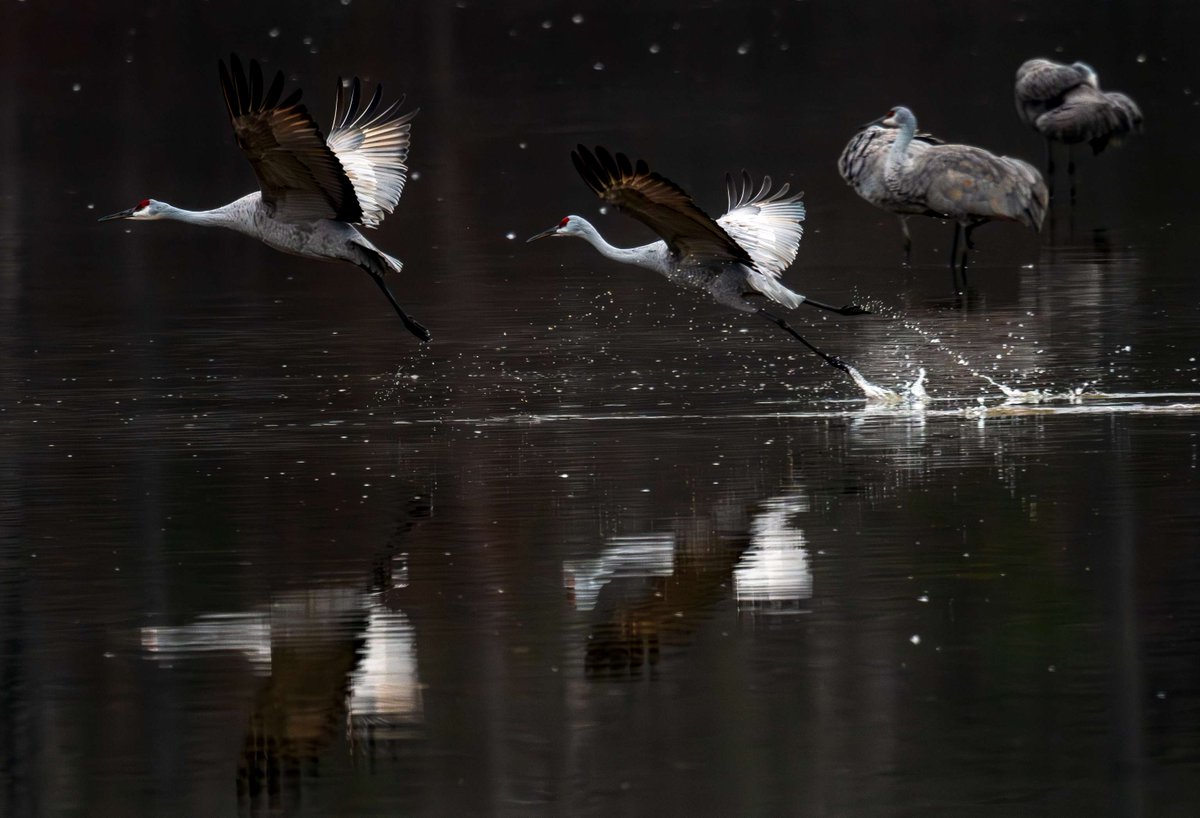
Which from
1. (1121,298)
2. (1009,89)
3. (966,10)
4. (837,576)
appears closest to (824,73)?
(1009,89)

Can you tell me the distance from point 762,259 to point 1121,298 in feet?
11.9

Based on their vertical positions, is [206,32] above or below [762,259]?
above

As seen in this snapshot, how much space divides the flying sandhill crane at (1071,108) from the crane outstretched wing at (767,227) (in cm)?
971

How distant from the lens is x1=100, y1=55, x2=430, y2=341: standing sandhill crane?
12.3m

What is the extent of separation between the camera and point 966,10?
4709 cm

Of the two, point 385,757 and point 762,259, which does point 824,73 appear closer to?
point 762,259

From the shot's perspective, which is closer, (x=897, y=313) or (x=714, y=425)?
(x=714, y=425)

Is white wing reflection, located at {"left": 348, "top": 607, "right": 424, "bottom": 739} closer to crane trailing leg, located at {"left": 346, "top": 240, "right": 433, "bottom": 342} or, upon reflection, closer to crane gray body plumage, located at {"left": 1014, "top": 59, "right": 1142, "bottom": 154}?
crane trailing leg, located at {"left": 346, "top": 240, "right": 433, "bottom": 342}

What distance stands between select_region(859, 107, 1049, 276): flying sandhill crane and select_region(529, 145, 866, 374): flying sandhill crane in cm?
444

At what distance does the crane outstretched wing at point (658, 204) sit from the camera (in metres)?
11.8

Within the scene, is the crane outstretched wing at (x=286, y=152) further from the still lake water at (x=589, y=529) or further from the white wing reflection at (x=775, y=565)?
the white wing reflection at (x=775, y=565)

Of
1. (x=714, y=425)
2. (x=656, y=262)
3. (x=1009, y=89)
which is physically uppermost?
(x=1009, y=89)

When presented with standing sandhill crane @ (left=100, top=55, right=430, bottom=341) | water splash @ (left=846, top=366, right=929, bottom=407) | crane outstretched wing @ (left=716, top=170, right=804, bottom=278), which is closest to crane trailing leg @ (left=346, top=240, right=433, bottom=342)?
standing sandhill crane @ (left=100, top=55, right=430, bottom=341)

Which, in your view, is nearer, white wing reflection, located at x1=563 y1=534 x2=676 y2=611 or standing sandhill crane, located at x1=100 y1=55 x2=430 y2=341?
white wing reflection, located at x1=563 y1=534 x2=676 y2=611
